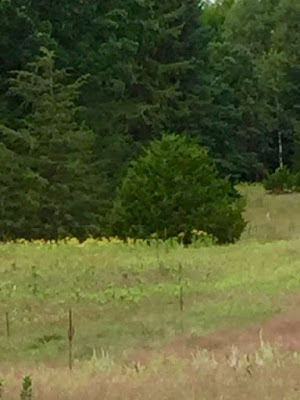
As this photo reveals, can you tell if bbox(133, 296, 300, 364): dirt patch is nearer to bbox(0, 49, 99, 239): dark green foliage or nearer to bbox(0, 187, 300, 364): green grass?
bbox(0, 187, 300, 364): green grass

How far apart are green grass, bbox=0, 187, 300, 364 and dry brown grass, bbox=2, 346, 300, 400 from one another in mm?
1993

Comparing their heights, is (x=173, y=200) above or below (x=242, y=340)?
above

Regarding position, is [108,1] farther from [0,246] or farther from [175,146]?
[0,246]

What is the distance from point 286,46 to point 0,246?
2012 inches

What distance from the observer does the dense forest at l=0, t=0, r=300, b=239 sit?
29531 millimetres

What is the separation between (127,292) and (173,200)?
9.70 metres

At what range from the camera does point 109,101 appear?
42.2 meters

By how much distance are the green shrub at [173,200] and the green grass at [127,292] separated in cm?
246

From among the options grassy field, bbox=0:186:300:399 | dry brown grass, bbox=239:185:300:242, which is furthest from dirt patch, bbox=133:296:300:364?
dry brown grass, bbox=239:185:300:242

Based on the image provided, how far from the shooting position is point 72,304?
13.5 m

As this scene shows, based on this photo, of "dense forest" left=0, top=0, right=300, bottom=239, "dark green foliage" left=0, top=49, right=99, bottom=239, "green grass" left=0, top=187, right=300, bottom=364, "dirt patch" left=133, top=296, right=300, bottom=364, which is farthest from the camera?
"dense forest" left=0, top=0, right=300, bottom=239

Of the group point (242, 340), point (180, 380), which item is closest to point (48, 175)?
point (242, 340)

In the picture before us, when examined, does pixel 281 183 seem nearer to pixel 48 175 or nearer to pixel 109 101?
pixel 109 101

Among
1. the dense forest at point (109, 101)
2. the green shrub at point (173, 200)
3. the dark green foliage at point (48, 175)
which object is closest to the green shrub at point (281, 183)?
the dense forest at point (109, 101)
